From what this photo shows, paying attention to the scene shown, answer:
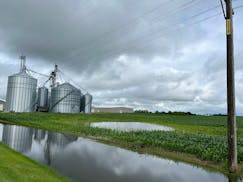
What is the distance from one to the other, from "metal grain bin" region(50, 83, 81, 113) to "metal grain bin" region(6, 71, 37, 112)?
21.9 feet

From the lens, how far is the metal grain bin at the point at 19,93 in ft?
222

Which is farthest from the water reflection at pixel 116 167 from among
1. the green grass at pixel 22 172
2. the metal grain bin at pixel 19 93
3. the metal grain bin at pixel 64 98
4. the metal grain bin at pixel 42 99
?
the metal grain bin at pixel 42 99

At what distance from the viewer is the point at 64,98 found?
73375mm

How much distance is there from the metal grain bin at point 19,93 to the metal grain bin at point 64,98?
666 centimetres

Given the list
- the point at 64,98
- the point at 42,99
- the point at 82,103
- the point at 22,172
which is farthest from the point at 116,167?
the point at 82,103

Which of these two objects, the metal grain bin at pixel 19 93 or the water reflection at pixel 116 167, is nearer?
the water reflection at pixel 116 167

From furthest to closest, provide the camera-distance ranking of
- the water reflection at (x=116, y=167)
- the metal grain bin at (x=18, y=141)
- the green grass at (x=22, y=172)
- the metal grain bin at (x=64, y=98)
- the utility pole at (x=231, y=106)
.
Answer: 1. the metal grain bin at (x=64, y=98)
2. the metal grain bin at (x=18, y=141)
3. the utility pole at (x=231, y=106)
4. the water reflection at (x=116, y=167)
5. the green grass at (x=22, y=172)

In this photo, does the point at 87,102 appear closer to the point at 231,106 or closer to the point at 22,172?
the point at 231,106

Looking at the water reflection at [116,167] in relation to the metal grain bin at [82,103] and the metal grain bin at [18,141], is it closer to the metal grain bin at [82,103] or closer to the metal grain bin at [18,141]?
the metal grain bin at [18,141]

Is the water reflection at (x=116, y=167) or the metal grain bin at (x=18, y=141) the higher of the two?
the metal grain bin at (x=18, y=141)

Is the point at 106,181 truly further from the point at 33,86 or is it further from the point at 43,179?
the point at 33,86

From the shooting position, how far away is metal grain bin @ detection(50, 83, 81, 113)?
73.1 metres

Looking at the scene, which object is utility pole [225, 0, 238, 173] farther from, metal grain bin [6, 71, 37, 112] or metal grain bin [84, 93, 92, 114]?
metal grain bin [84, 93, 92, 114]

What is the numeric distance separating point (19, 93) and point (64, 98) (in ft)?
38.9
